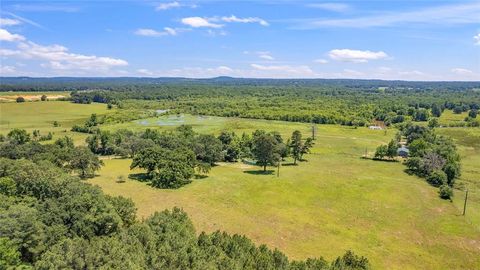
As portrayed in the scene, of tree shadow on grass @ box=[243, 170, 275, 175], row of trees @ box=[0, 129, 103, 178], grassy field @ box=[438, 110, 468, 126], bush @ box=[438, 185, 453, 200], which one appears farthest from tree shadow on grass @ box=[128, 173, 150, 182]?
grassy field @ box=[438, 110, 468, 126]

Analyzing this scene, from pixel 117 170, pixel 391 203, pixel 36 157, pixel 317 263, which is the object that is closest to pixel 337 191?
pixel 391 203

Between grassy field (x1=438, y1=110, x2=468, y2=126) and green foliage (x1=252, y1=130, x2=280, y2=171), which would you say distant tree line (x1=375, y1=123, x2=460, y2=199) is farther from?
grassy field (x1=438, y1=110, x2=468, y2=126)

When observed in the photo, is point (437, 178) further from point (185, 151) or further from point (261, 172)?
point (185, 151)

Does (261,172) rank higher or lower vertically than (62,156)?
lower

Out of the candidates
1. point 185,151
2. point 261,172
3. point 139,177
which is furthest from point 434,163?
point 139,177

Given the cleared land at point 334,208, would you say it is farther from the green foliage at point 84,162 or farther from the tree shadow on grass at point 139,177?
the tree shadow on grass at point 139,177

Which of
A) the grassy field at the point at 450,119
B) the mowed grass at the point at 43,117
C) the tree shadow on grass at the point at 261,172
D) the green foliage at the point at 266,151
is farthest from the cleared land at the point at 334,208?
the grassy field at the point at 450,119
